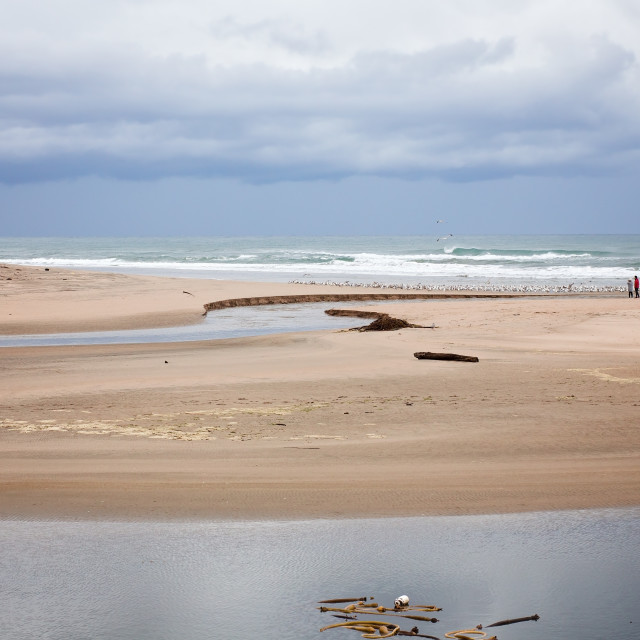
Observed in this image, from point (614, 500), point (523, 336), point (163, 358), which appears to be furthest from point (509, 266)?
point (614, 500)

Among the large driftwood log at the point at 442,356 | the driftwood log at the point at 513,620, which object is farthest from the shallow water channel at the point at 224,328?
the driftwood log at the point at 513,620

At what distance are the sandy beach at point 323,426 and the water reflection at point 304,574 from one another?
1.28 ft

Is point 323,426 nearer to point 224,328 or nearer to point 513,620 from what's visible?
point 513,620

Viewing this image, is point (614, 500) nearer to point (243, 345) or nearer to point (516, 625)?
point (516, 625)

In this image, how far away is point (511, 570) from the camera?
18.0 feet

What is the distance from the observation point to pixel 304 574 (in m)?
5.46

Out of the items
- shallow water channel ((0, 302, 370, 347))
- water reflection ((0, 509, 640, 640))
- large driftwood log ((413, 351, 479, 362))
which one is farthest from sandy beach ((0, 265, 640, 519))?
shallow water channel ((0, 302, 370, 347))

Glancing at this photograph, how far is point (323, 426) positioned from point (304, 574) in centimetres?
427

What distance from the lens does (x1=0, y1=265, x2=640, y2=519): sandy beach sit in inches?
276

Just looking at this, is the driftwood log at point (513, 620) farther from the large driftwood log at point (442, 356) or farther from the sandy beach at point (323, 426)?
the large driftwood log at point (442, 356)

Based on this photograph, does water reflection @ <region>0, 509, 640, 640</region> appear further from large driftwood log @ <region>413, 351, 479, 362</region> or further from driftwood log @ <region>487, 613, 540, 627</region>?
large driftwood log @ <region>413, 351, 479, 362</region>

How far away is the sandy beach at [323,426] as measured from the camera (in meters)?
7.00

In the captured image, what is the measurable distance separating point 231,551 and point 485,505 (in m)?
2.19

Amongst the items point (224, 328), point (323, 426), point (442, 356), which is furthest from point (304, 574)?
point (224, 328)
